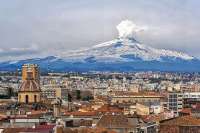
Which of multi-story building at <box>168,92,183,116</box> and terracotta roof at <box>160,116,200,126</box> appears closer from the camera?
terracotta roof at <box>160,116,200,126</box>

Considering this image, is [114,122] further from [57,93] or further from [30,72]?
[57,93]

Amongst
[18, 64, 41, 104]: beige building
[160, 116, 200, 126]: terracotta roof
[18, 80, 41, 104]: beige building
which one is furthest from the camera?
[18, 64, 41, 104]: beige building

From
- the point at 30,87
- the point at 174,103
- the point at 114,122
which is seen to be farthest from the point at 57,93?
the point at 114,122

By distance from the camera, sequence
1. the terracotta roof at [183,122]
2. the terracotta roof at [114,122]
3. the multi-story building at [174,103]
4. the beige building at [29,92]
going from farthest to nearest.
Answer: the beige building at [29,92], the multi-story building at [174,103], the terracotta roof at [183,122], the terracotta roof at [114,122]

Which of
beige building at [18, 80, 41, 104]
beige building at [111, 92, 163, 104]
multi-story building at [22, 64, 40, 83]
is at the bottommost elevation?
beige building at [111, 92, 163, 104]

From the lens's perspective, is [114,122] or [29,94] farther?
[29,94]

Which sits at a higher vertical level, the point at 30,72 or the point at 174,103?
the point at 30,72

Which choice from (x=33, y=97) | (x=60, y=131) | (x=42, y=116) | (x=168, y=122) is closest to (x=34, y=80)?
(x=33, y=97)

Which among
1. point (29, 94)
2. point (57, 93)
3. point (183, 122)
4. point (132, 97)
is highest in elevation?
point (29, 94)

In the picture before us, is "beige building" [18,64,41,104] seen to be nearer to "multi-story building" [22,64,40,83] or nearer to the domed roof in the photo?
the domed roof

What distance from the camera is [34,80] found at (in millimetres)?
126438

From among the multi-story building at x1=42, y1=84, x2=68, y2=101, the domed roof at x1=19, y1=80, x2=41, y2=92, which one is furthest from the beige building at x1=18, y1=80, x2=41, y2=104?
the multi-story building at x1=42, y1=84, x2=68, y2=101

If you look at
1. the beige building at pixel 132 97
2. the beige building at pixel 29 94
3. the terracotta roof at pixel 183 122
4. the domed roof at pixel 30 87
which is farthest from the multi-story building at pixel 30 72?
the terracotta roof at pixel 183 122

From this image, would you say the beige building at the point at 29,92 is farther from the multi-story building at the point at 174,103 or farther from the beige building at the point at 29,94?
the multi-story building at the point at 174,103
